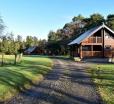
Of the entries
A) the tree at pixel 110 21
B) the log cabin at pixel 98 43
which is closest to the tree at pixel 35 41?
the tree at pixel 110 21

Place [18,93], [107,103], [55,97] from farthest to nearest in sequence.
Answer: [18,93] → [55,97] → [107,103]

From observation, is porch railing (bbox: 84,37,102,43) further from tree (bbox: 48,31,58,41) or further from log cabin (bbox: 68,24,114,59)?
tree (bbox: 48,31,58,41)

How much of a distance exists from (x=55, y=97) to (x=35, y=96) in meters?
0.97

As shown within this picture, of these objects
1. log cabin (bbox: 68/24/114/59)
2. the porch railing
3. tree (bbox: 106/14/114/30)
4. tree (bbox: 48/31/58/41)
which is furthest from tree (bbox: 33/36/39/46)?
the porch railing

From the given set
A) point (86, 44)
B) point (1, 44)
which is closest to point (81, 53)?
point (86, 44)

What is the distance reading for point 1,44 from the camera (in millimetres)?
43375

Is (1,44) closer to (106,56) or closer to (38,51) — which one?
(106,56)

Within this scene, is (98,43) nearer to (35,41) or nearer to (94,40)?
(94,40)

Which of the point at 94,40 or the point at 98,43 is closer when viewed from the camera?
the point at 94,40

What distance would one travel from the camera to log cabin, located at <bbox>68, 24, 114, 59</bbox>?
6356 cm

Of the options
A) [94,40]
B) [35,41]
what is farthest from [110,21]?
[35,41]

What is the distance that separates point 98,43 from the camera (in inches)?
2562

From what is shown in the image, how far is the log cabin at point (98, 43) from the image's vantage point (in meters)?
63.6

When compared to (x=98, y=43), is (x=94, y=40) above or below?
above
